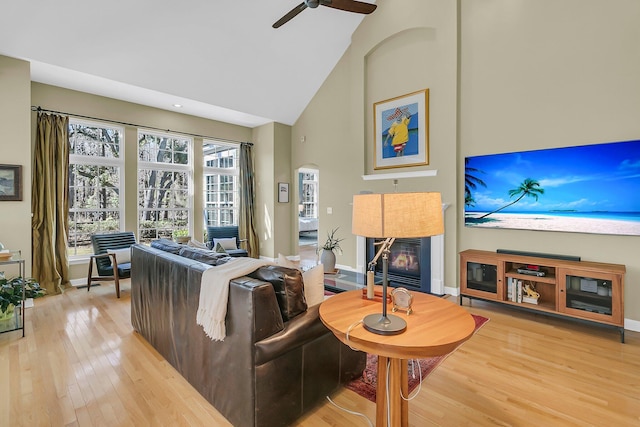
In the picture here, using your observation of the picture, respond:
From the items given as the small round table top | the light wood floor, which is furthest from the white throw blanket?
the small round table top

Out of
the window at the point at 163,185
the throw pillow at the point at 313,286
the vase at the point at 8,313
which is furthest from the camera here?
the window at the point at 163,185

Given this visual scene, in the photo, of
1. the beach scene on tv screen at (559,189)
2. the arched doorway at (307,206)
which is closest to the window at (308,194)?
the arched doorway at (307,206)

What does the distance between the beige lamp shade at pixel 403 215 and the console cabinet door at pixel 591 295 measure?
267 cm

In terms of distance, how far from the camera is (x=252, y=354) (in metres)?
1.57

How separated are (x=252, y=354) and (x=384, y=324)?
2.34 ft

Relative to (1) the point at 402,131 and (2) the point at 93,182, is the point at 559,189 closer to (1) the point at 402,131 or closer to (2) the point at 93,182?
(1) the point at 402,131

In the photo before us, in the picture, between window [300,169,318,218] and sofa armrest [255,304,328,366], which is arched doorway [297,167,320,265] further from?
sofa armrest [255,304,328,366]

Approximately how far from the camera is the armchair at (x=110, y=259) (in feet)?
13.5

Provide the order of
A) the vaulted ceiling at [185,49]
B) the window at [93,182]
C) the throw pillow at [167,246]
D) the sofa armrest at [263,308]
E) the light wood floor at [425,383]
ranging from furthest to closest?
the window at [93,182] < the vaulted ceiling at [185,49] < the throw pillow at [167,246] < the light wood floor at [425,383] < the sofa armrest at [263,308]

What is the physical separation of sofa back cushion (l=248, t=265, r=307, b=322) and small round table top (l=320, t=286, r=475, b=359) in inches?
8.5

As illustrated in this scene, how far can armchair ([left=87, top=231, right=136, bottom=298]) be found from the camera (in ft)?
13.5

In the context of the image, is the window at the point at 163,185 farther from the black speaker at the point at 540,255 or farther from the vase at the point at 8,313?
the black speaker at the point at 540,255

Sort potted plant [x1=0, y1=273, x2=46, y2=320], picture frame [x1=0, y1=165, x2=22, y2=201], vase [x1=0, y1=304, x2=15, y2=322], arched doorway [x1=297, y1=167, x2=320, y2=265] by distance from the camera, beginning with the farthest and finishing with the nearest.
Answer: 1. arched doorway [x1=297, y1=167, x2=320, y2=265]
2. picture frame [x1=0, y1=165, x2=22, y2=201]
3. vase [x1=0, y1=304, x2=15, y2=322]
4. potted plant [x1=0, y1=273, x2=46, y2=320]

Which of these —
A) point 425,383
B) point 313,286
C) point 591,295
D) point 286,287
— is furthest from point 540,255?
point 286,287
